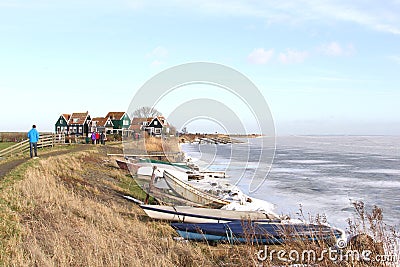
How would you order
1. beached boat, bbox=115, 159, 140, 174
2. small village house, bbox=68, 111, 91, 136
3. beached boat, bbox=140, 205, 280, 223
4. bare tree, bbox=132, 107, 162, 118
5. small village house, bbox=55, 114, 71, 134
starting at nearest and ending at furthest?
beached boat, bbox=140, 205, 280, 223 → bare tree, bbox=132, 107, 162, 118 → beached boat, bbox=115, 159, 140, 174 → small village house, bbox=68, 111, 91, 136 → small village house, bbox=55, 114, 71, 134

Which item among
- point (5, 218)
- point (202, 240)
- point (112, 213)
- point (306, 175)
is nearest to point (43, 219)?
point (5, 218)

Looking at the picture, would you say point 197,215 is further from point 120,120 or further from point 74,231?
point 120,120

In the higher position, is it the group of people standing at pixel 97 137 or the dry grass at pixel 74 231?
the group of people standing at pixel 97 137

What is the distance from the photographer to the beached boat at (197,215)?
12758mm

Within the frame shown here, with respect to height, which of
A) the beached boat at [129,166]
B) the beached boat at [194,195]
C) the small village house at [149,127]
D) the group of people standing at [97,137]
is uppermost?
the small village house at [149,127]

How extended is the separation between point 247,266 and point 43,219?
597 cm

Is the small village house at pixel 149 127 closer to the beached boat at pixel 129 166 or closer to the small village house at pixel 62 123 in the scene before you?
the beached boat at pixel 129 166

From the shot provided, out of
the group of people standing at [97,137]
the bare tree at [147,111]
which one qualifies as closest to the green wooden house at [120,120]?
the group of people standing at [97,137]

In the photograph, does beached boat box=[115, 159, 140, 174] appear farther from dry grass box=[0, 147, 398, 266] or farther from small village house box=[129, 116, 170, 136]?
small village house box=[129, 116, 170, 136]

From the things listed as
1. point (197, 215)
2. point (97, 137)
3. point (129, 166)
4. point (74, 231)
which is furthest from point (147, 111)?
point (97, 137)

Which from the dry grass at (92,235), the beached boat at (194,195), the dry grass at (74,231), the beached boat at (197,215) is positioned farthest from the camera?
the beached boat at (194,195)

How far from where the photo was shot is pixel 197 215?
1299 centimetres

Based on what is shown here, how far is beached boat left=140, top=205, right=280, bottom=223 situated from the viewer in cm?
1276

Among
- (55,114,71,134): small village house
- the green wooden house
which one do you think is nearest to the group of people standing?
the green wooden house
